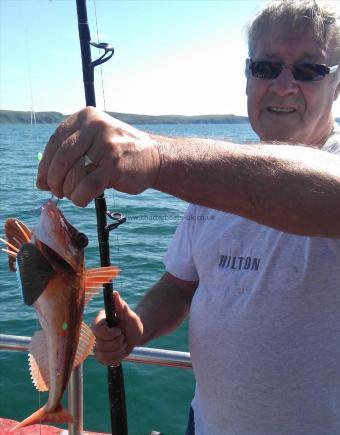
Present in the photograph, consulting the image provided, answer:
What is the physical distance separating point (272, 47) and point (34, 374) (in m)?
1.96

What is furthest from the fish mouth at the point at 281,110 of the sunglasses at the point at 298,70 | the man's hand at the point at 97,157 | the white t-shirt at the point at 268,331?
the man's hand at the point at 97,157

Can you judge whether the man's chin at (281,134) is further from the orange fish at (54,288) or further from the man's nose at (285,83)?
the orange fish at (54,288)

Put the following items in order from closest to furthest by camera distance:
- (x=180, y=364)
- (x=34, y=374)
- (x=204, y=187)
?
(x=204, y=187) → (x=34, y=374) → (x=180, y=364)

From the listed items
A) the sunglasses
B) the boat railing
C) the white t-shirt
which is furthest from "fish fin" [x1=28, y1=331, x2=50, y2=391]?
the sunglasses

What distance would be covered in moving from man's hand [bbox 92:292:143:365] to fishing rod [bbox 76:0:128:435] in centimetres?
5

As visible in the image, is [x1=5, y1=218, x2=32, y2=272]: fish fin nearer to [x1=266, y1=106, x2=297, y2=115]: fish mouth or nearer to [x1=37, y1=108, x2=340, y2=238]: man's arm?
[x1=37, y1=108, x2=340, y2=238]: man's arm

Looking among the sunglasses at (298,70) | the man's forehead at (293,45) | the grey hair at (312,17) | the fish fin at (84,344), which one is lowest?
the fish fin at (84,344)

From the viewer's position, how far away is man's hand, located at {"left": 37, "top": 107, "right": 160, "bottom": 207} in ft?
4.53

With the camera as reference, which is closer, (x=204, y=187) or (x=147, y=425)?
(x=204, y=187)

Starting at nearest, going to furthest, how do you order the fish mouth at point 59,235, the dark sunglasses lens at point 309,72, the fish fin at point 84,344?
the fish mouth at point 59,235 → the fish fin at point 84,344 → the dark sunglasses lens at point 309,72

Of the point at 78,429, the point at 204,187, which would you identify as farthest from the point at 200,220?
the point at 78,429

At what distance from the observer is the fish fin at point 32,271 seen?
5.97ft

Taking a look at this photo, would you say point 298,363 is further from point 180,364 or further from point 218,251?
point 180,364

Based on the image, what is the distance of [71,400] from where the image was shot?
8.79ft
